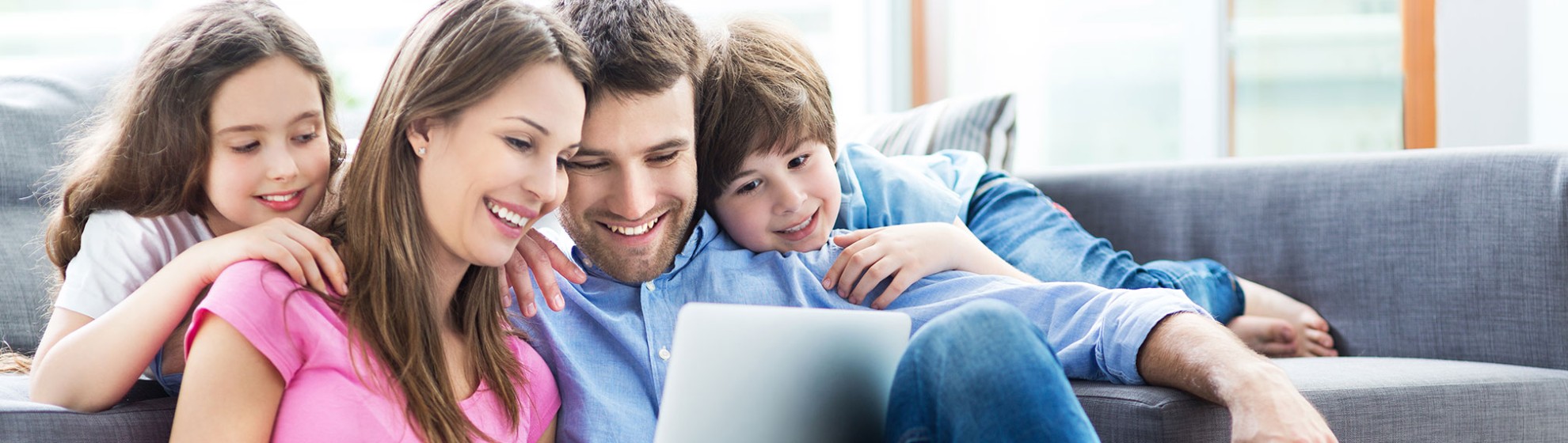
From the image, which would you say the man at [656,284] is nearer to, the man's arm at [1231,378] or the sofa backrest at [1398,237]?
the man's arm at [1231,378]

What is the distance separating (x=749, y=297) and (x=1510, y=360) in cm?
93

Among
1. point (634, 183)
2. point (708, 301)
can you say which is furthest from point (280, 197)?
point (708, 301)

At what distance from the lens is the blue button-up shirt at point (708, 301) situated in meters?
1.18

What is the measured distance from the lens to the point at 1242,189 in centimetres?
171

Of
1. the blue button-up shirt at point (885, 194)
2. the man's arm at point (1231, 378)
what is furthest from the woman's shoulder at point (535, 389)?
the man's arm at point (1231, 378)

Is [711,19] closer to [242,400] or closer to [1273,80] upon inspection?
[242,400]

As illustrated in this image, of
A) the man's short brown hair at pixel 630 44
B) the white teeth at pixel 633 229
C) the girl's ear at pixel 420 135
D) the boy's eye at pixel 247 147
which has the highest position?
the man's short brown hair at pixel 630 44

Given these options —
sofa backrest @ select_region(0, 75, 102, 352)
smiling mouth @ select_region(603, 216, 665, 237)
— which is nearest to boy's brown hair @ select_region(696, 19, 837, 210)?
smiling mouth @ select_region(603, 216, 665, 237)

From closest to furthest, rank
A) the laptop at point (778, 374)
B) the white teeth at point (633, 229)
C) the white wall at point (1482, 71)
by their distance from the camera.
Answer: the laptop at point (778, 374) → the white teeth at point (633, 229) → the white wall at point (1482, 71)

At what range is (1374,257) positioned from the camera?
1.56m

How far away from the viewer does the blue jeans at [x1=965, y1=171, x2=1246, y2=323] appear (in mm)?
1594

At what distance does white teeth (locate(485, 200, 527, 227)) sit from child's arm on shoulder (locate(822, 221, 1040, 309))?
0.40 meters

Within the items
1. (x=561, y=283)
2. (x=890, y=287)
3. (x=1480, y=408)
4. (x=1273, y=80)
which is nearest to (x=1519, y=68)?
(x=1273, y=80)

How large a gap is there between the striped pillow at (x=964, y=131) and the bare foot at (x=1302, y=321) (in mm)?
496
